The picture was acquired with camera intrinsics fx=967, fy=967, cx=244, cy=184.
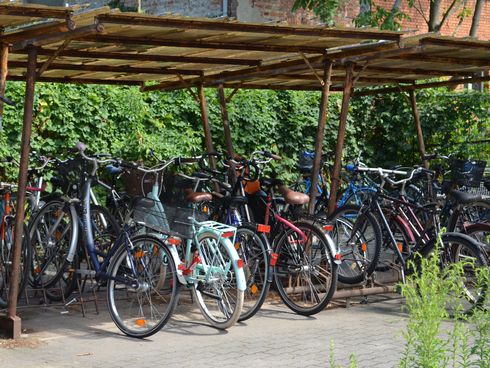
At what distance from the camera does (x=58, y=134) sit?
10.6m

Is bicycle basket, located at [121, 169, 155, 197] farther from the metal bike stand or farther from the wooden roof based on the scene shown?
the wooden roof

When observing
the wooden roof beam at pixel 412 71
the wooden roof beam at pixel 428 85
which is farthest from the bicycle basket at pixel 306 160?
the wooden roof beam at pixel 428 85

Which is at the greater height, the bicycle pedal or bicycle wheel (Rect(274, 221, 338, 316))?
bicycle wheel (Rect(274, 221, 338, 316))

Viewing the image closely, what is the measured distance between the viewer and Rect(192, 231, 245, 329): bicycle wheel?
7.18m

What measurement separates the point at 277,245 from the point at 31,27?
269cm

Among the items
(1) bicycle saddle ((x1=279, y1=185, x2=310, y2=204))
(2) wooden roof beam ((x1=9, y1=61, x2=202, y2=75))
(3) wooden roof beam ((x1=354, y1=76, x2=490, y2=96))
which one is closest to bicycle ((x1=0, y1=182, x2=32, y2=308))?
(2) wooden roof beam ((x1=9, y1=61, x2=202, y2=75))

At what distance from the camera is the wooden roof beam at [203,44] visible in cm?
704

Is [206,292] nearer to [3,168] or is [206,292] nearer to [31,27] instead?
[31,27]

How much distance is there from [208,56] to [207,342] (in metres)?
3.00

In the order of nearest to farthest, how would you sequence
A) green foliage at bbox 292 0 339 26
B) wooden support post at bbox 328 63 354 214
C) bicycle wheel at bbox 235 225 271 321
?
bicycle wheel at bbox 235 225 271 321 → wooden support post at bbox 328 63 354 214 → green foliage at bbox 292 0 339 26

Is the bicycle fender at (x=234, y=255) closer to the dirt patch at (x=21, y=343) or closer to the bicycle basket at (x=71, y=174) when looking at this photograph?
the bicycle basket at (x=71, y=174)

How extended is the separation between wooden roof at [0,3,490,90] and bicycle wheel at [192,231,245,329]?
1556mm

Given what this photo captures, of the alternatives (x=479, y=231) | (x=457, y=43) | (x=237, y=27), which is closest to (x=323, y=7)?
(x=457, y=43)

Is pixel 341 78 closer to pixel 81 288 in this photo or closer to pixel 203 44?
pixel 203 44
